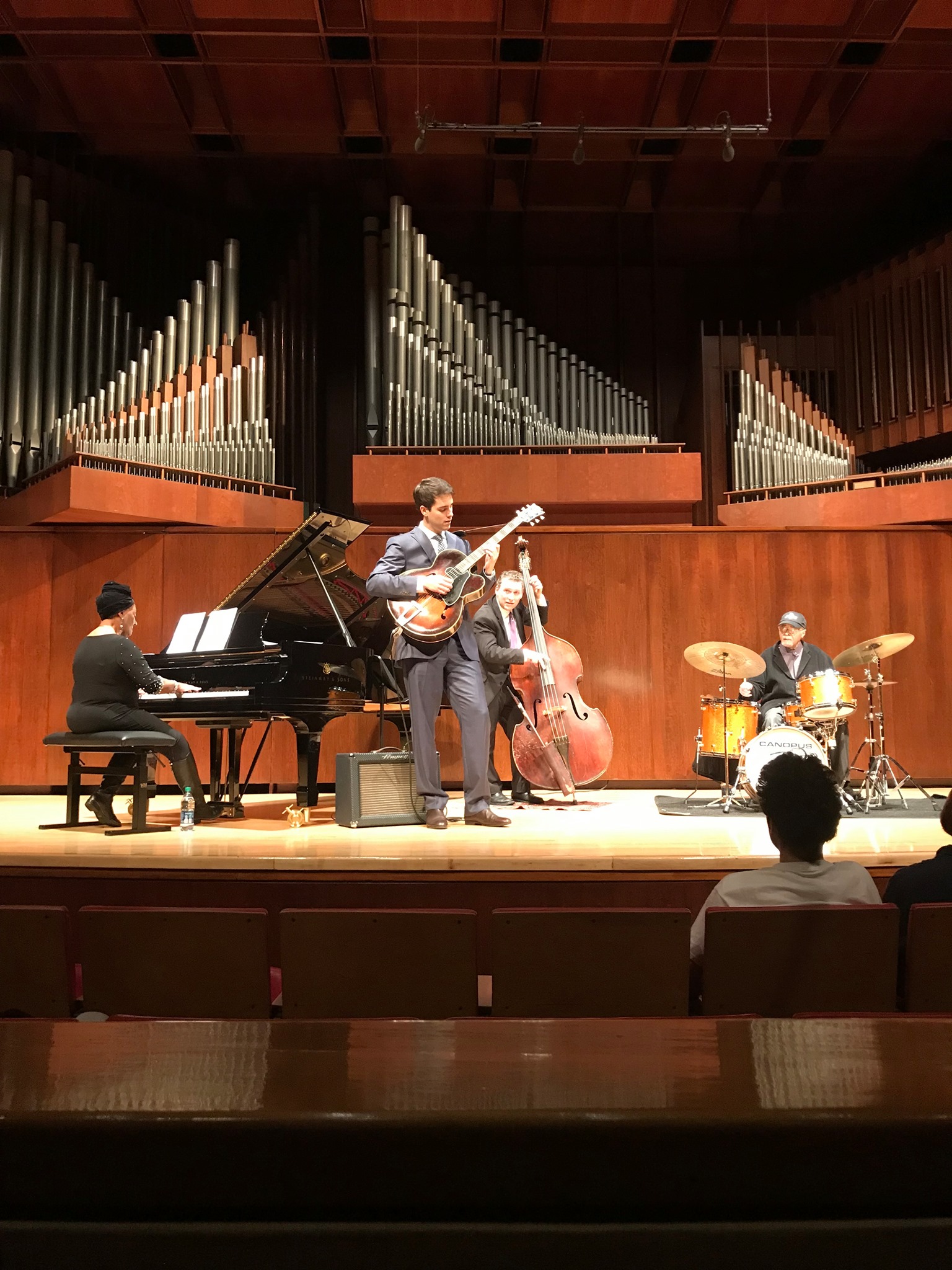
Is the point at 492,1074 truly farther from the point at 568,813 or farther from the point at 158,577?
the point at 158,577

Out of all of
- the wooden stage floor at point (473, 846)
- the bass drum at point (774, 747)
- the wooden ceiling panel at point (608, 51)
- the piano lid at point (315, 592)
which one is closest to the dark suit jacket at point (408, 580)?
the piano lid at point (315, 592)

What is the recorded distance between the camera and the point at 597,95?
27.8 ft

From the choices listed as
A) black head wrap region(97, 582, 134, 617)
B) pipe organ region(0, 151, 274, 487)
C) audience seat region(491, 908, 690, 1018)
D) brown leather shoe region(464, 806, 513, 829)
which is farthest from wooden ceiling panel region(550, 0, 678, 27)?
audience seat region(491, 908, 690, 1018)

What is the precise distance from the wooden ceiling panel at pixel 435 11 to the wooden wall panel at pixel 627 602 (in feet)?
12.4

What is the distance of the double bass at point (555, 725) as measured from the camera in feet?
18.9

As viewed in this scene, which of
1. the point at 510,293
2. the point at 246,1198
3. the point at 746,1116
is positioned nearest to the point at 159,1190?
the point at 246,1198

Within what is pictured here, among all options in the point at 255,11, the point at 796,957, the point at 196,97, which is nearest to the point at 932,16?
the point at 255,11

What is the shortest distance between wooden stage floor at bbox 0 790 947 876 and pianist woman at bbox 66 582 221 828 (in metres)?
0.27

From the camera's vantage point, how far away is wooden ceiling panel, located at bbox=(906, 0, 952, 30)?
23.8ft

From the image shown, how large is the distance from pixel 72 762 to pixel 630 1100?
5273 mm

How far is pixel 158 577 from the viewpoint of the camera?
303 inches

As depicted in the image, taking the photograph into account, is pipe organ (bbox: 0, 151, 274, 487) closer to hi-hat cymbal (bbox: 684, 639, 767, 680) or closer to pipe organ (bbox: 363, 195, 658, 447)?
pipe organ (bbox: 363, 195, 658, 447)

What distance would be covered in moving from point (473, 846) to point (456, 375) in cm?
570

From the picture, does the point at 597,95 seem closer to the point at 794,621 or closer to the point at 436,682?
the point at 794,621
